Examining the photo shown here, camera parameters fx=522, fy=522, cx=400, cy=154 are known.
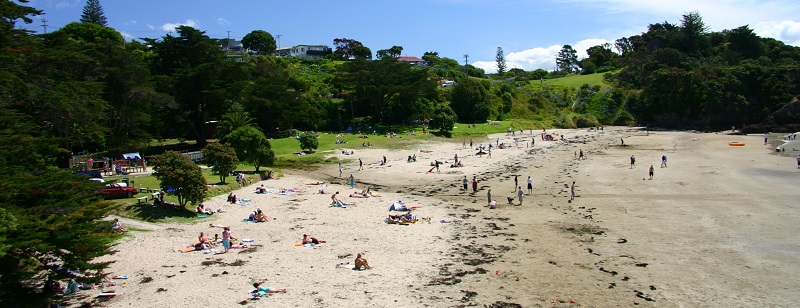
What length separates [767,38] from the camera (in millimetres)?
123500

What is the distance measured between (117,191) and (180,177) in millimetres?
4508

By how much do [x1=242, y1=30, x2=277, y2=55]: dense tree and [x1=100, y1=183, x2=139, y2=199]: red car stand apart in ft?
363

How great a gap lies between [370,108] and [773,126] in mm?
56710

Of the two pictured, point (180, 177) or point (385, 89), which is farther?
point (385, 89)

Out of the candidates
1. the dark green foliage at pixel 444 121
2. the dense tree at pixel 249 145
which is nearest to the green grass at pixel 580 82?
the dark green foliage at pixel 444 121

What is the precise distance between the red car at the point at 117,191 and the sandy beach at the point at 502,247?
4182mm

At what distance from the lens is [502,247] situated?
72.4ft

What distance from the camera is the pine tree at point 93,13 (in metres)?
120

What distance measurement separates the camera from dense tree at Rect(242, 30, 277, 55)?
13325 centimetres

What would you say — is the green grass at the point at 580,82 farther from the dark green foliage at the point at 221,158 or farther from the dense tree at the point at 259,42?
the dark green foliage at the point at 221,158

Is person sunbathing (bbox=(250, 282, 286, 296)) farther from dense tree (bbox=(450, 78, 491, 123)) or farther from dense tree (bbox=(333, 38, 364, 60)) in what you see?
dense tree (bbox=(333, 38, 364, 60))

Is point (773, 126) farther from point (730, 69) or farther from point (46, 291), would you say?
point (46, 291)

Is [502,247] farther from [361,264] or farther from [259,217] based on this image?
[259,217]

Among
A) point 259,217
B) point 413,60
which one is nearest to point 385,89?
point 259,217
